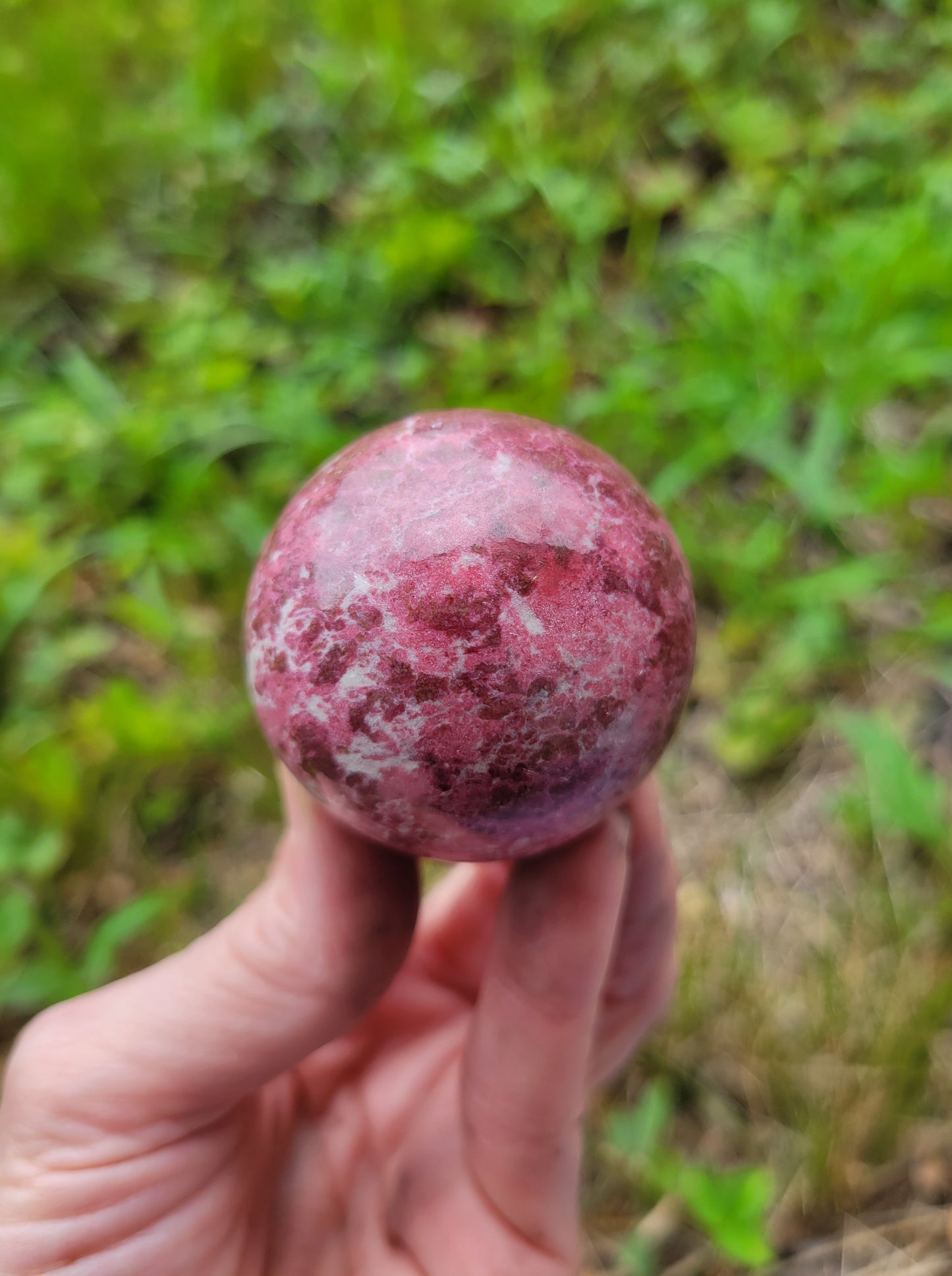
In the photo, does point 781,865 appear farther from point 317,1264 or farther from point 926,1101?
point 317,1264

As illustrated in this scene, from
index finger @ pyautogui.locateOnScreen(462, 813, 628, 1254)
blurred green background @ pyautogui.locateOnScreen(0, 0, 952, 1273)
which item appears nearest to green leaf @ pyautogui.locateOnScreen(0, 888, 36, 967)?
blurred green background @ pyautogui.locateOnScreen(0, 0, 952, 1273)

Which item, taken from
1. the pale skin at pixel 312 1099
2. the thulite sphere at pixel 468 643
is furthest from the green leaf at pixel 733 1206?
the thulite sphere at pixel 468 643

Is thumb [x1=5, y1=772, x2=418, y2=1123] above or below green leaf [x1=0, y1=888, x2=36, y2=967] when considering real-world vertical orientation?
above

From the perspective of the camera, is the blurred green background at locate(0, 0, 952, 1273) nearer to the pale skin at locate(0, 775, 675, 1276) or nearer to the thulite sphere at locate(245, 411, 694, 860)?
the pale skin at locate(0, 775, 675, 1276)

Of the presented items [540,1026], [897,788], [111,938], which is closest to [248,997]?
[540,1026]

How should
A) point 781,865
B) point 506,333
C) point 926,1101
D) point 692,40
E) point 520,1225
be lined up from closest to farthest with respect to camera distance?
point 520,1225
point 926,1101
point 781,865
point 506,333
point 692,40

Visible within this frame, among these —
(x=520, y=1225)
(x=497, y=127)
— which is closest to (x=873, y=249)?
(x=497, y=127)
